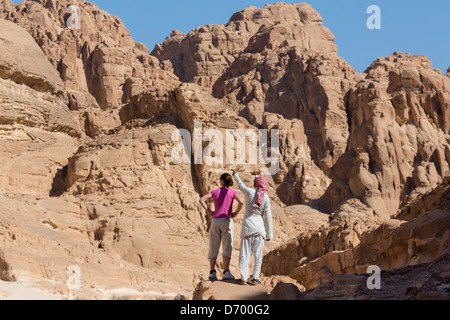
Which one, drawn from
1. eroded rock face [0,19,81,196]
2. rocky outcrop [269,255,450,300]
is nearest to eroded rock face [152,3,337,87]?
eroded rock face [0,19,81,196]

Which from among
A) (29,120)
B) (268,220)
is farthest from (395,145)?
(268,220)

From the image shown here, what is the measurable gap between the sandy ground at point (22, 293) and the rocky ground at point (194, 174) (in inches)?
25.2

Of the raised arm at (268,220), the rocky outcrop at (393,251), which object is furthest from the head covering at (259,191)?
the rocky outcrop at (393,251)

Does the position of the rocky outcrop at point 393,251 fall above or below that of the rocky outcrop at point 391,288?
above

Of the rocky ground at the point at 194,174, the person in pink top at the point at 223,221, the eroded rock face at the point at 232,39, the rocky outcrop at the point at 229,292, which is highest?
the eroded rock face at the point at 232,39

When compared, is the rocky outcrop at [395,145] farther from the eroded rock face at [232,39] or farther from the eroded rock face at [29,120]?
the eroded rock face at [232,39]

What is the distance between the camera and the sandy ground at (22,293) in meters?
13.9

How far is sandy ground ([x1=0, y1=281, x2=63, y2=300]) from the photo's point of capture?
13.9 m

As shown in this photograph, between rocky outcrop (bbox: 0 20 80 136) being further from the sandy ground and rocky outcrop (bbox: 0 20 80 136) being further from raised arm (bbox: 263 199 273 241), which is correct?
raised arm (bbox: 263 199 273 241)

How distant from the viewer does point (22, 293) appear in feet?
49.3

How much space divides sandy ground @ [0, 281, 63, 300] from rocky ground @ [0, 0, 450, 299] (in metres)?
0.64

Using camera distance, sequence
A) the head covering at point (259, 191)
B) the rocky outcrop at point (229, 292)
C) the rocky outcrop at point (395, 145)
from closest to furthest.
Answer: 1. the rocky outcrop at point (229, 292)
2. the head covering at point (259, 191)
3. the rocky outcrop at point (395, 145)

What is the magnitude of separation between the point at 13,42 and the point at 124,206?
13.8m
